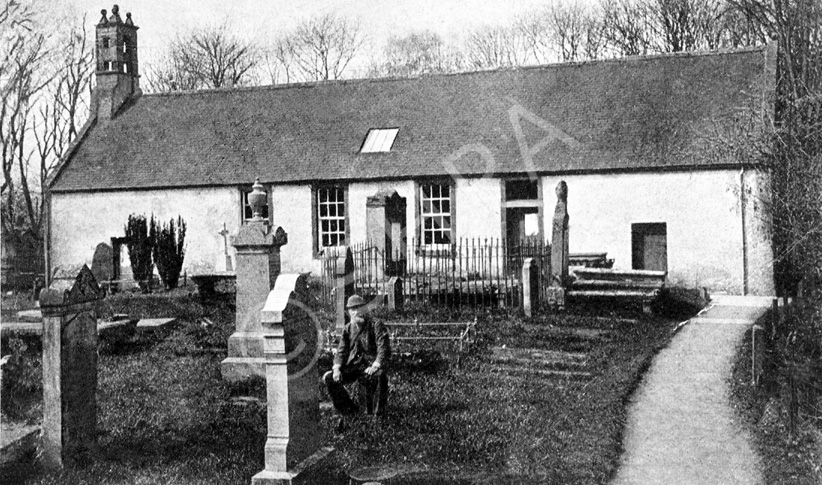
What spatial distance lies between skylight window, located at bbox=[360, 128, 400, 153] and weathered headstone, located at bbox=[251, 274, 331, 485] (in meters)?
18.1

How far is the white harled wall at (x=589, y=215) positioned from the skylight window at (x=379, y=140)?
1.29 meters

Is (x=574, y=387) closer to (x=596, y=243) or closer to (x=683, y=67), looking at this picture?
(x=596, y=243)

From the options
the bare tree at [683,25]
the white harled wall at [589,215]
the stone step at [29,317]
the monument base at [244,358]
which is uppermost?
the bare tree at [683,25]

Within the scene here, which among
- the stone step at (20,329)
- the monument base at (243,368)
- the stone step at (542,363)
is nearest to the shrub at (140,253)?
the stone step at (20,329)

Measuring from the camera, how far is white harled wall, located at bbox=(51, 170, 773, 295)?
21.1 metres

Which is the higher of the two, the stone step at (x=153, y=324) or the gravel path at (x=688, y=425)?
the stone step at (x=153, y=324)

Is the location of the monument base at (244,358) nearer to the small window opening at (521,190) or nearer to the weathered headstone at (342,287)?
the weathered headstone at (342,287)

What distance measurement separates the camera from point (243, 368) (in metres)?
11.6

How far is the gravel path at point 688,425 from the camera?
7.86m

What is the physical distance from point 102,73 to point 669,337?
22.6m

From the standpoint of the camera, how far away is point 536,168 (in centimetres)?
2272

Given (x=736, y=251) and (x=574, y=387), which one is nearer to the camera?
(x=574, y=387)

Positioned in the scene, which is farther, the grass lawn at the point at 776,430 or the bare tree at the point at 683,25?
the bare tree at the point at 683,25

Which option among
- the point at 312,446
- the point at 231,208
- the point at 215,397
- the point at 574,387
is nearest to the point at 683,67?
the point at 231,208
